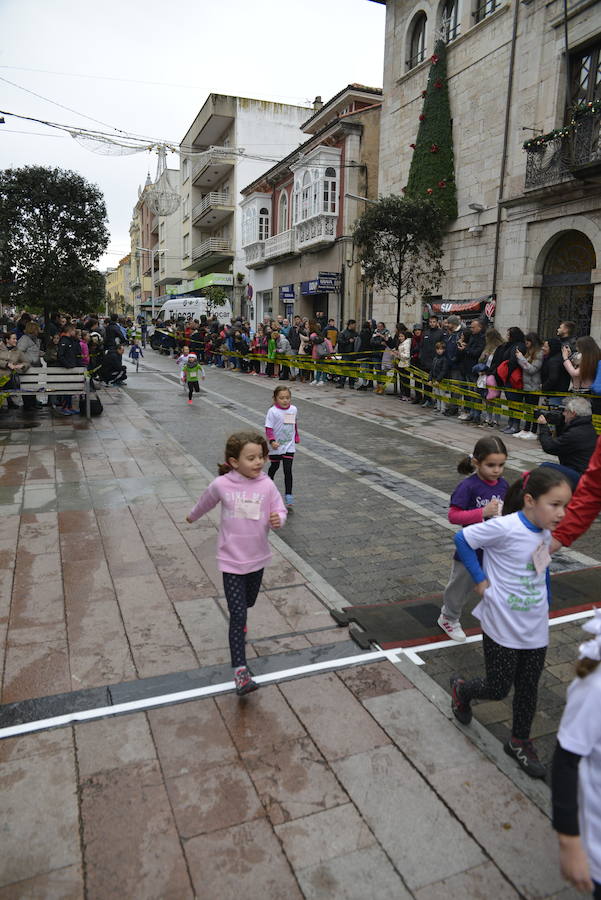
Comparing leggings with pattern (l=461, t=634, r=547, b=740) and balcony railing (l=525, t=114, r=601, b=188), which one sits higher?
balcony railing (l=525, t=114, r=601, b=188)

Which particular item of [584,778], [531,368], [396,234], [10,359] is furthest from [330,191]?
[584,778]

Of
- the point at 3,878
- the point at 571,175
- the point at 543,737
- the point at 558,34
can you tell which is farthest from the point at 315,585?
the point at 558,34

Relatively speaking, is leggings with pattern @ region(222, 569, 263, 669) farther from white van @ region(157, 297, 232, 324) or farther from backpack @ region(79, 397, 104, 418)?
A: white van @ region(157, 297, 232, 324)

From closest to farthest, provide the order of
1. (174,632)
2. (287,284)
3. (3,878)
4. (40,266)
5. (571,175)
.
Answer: (3,878)
(174,632)
(571,175)
(40,266)
(287,284)

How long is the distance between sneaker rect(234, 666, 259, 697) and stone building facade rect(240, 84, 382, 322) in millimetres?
20710

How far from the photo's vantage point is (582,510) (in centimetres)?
342

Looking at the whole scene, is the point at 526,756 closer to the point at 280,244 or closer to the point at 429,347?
the point at 429,347

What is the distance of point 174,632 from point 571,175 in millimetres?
14114

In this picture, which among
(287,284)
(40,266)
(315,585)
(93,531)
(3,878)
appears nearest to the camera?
(3,878)

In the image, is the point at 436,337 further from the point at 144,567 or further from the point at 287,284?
the point at 287,284

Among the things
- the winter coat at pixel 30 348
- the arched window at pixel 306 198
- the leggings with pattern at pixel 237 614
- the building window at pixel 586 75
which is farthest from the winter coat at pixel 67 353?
the arched window at pixel 306 198

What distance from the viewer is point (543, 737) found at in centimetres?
328

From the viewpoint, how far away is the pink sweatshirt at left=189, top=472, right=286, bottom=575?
369 cm

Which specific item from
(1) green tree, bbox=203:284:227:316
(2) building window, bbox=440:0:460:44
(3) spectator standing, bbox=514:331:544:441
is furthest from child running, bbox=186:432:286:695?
(1) green tree, bbox=203:284:227:316
